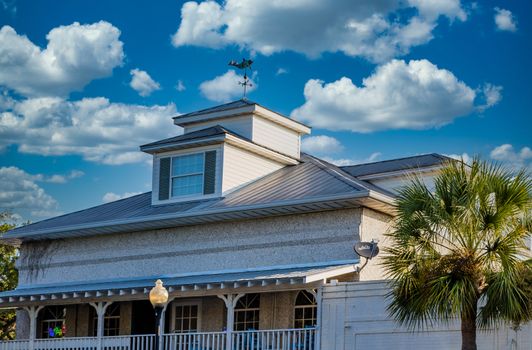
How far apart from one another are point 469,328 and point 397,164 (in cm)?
1233

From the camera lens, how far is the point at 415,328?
22.4m

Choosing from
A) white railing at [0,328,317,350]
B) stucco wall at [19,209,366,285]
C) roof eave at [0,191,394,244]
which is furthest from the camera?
stucco wall at [19,209,366,285]

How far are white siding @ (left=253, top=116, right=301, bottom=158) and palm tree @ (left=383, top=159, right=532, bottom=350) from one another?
11.7 meters

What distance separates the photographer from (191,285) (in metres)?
25.9

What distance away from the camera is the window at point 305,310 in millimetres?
26250

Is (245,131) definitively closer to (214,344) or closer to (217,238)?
(217,238)

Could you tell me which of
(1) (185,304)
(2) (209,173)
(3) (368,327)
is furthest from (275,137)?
(3) (368,327)

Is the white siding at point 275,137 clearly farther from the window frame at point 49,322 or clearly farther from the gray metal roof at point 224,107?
the window frame at point 49,322

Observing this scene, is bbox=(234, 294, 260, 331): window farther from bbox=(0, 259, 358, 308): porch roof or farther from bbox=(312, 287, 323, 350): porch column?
bbox=(312, 287, 323, 350): porch column

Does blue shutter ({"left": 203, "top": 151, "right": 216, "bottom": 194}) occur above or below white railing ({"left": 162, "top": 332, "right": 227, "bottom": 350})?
above

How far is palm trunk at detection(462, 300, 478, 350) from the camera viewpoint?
1927 centimetres

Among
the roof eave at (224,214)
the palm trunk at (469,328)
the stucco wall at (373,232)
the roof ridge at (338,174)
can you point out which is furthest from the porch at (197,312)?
the palm trunk at (469,328)

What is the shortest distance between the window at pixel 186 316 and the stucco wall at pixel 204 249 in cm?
98

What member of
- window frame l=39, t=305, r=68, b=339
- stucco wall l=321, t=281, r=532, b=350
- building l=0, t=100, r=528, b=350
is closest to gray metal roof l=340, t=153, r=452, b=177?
building l=0, t=100, r=528, b=350
